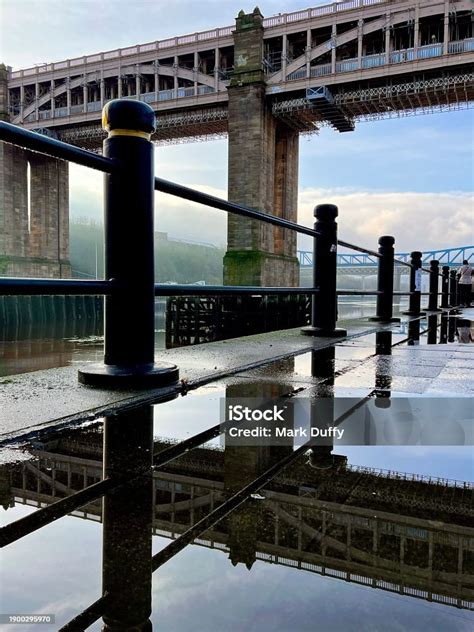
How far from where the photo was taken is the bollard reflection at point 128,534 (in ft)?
1.98

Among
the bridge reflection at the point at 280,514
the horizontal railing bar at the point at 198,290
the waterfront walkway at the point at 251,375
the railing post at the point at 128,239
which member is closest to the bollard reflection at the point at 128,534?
the bridge reflection at the point at 280,514

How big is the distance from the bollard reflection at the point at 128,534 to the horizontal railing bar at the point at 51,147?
902 mm

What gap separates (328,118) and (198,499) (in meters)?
26.2

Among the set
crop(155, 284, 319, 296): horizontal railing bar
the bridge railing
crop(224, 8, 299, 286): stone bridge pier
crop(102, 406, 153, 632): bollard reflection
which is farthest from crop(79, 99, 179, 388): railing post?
crop(224, 8, 299, 286): stone bridge pier

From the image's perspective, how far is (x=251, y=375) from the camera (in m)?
2.07

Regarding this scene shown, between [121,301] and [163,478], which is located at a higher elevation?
→ [121,301]

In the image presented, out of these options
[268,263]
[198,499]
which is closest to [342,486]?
[198,499]

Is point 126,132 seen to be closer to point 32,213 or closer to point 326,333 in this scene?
point 326,333

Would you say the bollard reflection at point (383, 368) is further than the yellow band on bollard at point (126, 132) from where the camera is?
No

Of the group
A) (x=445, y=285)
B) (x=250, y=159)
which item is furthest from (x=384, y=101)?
(x=445, y=285)

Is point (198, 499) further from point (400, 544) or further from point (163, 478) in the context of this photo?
point (400, 544)

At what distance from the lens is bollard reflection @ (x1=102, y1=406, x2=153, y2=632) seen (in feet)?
1.98

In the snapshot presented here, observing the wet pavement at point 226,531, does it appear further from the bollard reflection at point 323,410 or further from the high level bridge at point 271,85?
the high level bridge at point 271,85

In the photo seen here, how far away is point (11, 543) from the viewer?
0.74 metres
